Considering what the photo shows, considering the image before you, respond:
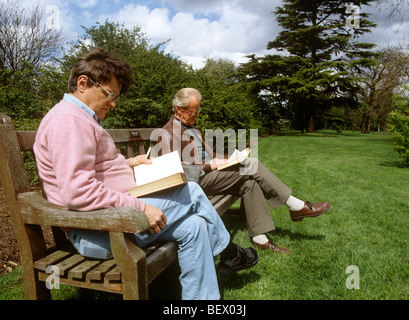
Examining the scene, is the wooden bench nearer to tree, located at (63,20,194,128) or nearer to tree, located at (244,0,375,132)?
tree, located at (63,20,194,128)

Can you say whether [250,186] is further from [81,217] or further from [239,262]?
[81,217]

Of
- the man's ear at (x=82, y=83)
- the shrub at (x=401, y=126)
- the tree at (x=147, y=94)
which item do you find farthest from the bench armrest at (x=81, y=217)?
the shrub at (x=401, y=126)

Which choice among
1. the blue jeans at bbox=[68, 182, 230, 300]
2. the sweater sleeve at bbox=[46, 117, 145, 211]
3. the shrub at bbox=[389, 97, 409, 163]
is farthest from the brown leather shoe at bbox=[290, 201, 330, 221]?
the shrub at bbox=[389, 97, 409, 163]

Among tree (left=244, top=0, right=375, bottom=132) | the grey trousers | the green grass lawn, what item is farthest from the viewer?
tree (left=244, top=0, right=375, bottom=132)

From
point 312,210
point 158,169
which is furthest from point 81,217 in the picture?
point 312,210

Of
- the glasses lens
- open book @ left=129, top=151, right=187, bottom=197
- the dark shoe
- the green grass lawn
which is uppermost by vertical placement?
the glasses lens

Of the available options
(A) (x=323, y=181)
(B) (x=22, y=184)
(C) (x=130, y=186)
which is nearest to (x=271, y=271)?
(C) (x=130, y=186)

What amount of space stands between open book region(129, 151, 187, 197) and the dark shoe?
0.92 metres

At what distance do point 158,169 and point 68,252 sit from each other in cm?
77

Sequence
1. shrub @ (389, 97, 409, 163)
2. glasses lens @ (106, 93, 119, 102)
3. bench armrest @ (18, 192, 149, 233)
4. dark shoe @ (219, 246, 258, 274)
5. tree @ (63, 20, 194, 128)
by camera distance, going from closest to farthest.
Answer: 1. bench armrest @ (18, 192, 149, 233)
2. glasses lens @ (106, 93, 119, 102)
3. dark shoe @ (219, 246, 258, 274)
4. tree @ (63, 20, 194, 128)
5. shrub @ (389, 97, 409, 163)

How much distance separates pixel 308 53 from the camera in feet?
105

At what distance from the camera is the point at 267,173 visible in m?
3.29

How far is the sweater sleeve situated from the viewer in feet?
4.98

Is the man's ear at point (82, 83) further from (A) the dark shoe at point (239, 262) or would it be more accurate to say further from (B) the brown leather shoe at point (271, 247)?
(B) the brown leather shoe at point (271, 247)
